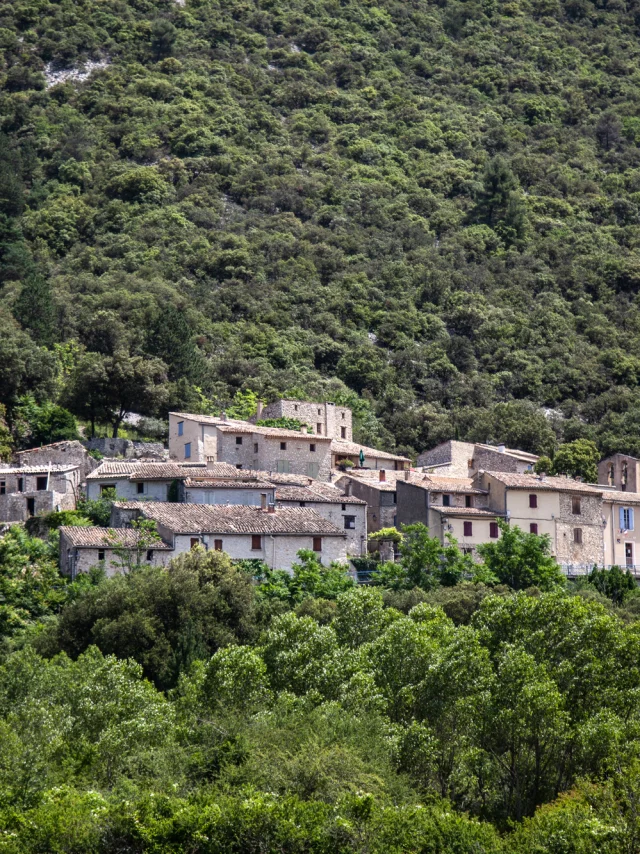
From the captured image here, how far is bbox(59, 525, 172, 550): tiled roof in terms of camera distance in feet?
202

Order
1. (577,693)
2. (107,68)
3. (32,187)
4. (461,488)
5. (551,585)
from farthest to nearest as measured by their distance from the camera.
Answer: (107,68), (32,187), (461,488), (551,585), (577,693)

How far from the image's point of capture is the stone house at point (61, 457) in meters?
73.8

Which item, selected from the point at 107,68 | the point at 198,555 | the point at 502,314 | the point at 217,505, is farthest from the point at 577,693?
the point at 107,68

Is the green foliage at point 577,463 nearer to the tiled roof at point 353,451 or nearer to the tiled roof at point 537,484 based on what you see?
the tiled roof at point 353,451

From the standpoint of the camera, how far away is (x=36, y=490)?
70.7m

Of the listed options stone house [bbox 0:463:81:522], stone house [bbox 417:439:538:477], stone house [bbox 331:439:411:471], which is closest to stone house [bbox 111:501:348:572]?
stone house [bbox 0:463:81:522]

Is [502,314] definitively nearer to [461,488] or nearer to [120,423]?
[120,423]

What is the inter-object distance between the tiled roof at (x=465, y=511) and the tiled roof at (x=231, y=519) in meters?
5.30

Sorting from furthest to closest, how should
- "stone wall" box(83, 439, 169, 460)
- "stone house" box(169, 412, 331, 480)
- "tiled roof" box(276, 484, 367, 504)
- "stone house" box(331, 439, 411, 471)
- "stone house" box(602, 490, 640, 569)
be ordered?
"stone house" box(331, 439, 411, 471)
"stone wall" box(83, 439, 169, 460)
"stone house" box(169, 412, 331, 480)
"stone house" box(602, 490, 640, 569)
"tiled roof" box(276, 484, 367, 504)

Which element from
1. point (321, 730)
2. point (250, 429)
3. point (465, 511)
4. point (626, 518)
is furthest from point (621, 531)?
point (321, 730)

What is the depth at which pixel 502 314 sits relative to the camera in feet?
400

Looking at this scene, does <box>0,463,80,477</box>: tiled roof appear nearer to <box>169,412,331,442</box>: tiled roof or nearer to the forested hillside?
<box>169,412,331,442</box>: tiled roof

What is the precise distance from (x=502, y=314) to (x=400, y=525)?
53495mm

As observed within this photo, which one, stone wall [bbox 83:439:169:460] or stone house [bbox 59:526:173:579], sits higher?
stone wall [bbox 83:439:169:460]
